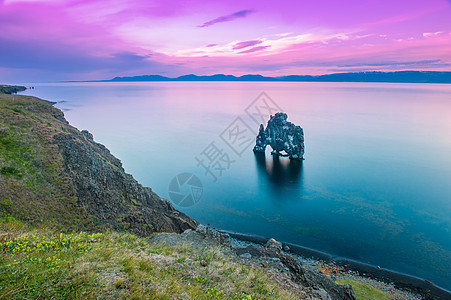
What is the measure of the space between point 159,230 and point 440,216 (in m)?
49.3

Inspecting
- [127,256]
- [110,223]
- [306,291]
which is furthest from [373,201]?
[127,256]

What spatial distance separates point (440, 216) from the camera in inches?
1764

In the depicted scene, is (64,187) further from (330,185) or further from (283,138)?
(283,138)

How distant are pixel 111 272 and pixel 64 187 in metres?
15.9

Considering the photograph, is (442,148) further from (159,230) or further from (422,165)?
(159,230)

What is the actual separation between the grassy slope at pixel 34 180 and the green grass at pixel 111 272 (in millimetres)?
7126

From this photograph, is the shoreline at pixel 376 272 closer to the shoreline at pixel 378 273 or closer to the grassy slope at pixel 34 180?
the shoreline at pixel 378 273

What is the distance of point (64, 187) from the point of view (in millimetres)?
22188

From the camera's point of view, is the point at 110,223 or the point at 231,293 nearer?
the point at 231,293

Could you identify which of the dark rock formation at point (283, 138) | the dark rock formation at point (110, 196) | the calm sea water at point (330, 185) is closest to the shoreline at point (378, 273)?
the calm sea water at point (330, 185)

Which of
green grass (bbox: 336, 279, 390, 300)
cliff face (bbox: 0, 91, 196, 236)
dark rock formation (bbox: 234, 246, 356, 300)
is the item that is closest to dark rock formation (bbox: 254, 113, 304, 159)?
green grass (bbox: 336, 279, 390, 300)

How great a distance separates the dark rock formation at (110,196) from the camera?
23266mm

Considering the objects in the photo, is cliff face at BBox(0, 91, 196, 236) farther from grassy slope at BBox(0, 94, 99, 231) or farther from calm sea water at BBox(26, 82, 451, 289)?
calm sea water at BBox(26, 82, 451, 289)

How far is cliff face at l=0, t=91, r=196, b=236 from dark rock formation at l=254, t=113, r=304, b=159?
5221 centimetres
